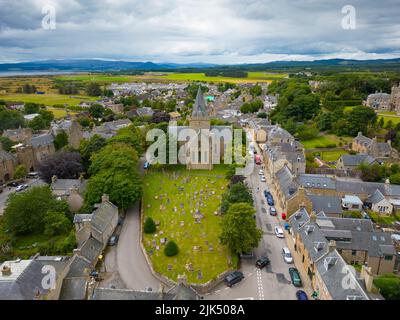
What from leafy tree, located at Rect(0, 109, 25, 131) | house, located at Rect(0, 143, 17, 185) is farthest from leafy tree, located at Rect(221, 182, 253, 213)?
leafy tree, located at Rect(0, 109, 25, 131)

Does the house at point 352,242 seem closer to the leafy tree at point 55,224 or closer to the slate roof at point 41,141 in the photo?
the leafy tree at point 55,224

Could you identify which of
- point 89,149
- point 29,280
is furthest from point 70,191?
point 29,280

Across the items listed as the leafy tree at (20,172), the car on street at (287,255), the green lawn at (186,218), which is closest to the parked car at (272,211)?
the green lawn at (186,218)

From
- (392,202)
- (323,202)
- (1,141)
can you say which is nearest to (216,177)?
(323,202)

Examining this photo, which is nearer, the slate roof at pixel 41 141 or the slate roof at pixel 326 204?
the slate roof at pixel 326 204

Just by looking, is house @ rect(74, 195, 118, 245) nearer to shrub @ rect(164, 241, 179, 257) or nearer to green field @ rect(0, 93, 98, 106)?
shrub @ rect(164, 241, 179, 257)

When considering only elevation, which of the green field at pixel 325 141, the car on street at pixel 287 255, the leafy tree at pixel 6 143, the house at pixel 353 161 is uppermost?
the leafy tree at pixel 6 143

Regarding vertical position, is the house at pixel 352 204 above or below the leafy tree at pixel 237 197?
below
